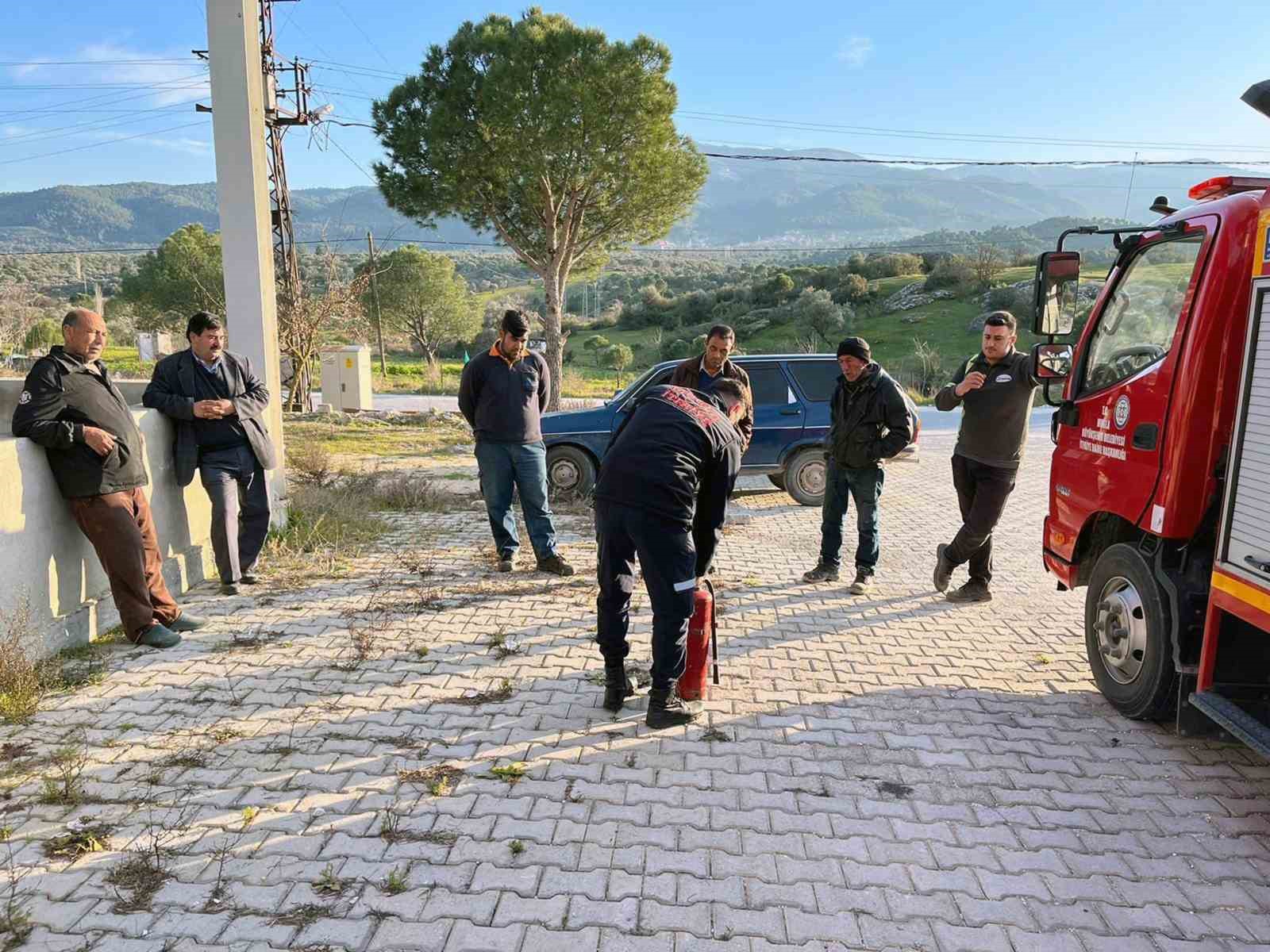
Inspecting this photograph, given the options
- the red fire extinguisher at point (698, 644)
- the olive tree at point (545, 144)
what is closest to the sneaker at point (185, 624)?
the red fire extinguisher at point (698, 644)

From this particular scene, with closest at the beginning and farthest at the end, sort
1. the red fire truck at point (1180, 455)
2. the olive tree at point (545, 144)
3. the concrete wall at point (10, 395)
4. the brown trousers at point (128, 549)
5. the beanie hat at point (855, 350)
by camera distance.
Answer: the red fire truck at point (1180, 455), the brown trousers at point (128, 549), the beanie hat at point (855, 350), the concrete wall at point (10, 395), the olive tree at point (545, 144)

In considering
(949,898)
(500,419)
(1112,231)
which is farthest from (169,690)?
(1112,231)

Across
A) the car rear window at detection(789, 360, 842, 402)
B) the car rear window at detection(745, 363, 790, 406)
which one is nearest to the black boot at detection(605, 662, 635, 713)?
the car rear window at detection(745, 363, 790, 406)

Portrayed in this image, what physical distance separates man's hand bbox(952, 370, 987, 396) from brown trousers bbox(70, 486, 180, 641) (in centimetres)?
524

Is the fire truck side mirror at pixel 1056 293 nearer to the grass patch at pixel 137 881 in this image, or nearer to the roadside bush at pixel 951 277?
the grass patch at pixel 137 881

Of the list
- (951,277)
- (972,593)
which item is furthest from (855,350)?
(951,277)

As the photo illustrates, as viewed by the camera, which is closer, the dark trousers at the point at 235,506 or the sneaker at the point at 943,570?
the dark trousers at the point at 235,506

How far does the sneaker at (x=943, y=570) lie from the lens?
609cm

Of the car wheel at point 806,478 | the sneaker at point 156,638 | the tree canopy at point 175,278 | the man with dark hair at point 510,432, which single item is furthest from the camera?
the tree canopy at point 175,278

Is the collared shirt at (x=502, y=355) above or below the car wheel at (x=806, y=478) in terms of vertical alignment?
above

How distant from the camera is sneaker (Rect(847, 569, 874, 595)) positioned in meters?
6.19

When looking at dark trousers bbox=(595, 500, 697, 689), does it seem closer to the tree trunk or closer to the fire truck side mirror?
the fire truck side mirror

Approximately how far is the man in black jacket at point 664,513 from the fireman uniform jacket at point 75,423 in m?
2.79

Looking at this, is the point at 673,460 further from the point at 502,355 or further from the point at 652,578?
the point at 502,355
